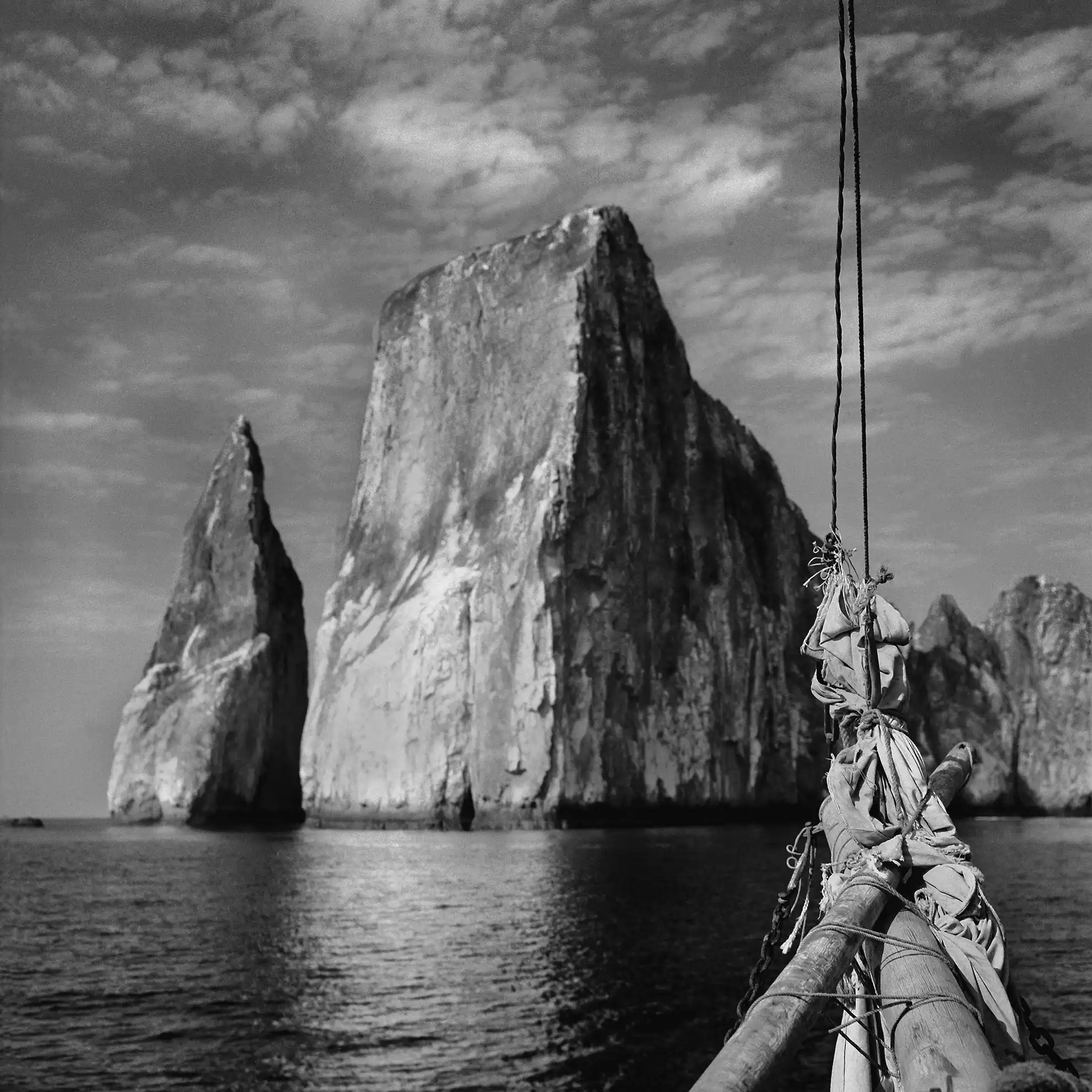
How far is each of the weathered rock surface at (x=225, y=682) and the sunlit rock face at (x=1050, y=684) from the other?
200 feet

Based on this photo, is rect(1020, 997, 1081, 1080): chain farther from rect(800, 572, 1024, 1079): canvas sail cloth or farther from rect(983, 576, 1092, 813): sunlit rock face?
rect(983, 576, 1092, 813): sunlit rock face

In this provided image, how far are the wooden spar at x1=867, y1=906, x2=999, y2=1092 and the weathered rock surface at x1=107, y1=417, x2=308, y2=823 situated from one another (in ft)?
260

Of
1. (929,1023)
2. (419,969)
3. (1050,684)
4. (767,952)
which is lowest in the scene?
(419,969)

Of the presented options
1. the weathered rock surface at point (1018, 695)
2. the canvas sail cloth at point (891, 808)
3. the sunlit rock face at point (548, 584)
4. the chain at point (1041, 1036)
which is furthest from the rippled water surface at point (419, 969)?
the weathered rock surface at point (1018, 695)

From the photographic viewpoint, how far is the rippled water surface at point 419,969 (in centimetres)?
1519

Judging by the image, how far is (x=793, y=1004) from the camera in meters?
3.79

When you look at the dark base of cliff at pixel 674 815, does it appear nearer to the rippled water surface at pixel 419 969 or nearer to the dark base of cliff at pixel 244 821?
the rippled water surface at pixel 419 969

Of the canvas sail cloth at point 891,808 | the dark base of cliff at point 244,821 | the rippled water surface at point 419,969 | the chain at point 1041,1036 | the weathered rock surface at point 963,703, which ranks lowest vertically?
the dark base of cliff at point 244,821

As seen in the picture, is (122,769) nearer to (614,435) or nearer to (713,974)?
(614,435)

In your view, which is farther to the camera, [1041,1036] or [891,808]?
[891,808]

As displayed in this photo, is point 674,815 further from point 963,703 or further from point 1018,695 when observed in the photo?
point 1018,695

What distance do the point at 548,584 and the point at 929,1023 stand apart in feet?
200

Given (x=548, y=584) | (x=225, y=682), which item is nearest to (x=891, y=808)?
(x=548, y=584)

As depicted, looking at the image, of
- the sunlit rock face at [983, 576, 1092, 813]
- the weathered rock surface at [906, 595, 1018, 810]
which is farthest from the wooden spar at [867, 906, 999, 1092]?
the sunlit rock face at [983, 576, 1092, 813]
